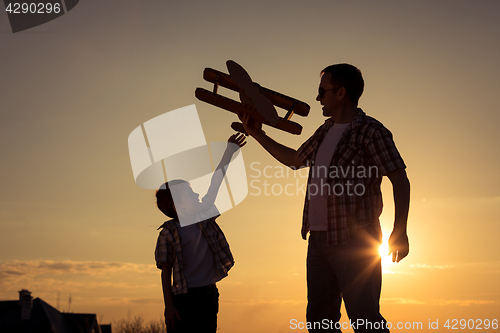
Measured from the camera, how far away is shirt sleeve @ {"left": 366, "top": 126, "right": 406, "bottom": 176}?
299 cm

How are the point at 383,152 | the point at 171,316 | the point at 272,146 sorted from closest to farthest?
the point at 383,152
the point at 171,316
the point at 272,146

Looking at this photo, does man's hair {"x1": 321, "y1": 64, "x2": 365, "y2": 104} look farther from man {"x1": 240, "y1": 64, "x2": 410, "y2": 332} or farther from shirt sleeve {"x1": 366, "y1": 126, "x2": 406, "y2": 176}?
shirt sleeve {"x1": 366, "y1": 126, "x2": 406, "y2": 176}

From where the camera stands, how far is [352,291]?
2912 mm

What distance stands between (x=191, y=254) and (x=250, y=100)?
4.59ft

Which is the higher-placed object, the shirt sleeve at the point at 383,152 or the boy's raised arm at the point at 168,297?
the shirt sleeve at the point at 383,152

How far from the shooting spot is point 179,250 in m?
3.70

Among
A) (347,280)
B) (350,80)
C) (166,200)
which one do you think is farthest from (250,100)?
(347,280)

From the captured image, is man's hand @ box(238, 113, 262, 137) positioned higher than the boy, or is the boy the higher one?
man's hand @ box(238, 113, 262, 137)

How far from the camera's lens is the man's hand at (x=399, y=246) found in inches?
113

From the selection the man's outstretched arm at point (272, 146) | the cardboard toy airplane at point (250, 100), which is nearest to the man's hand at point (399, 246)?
the man's outstretched arm at point (272, 146)

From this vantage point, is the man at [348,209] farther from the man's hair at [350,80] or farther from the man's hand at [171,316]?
the man's hand at [171,316]

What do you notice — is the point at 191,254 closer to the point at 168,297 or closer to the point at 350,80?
the point at 168,297

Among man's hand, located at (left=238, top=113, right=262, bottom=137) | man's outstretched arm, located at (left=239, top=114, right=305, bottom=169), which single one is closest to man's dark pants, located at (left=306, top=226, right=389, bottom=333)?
man's outstretched arm, located at (left=239, top=114, right=305, bottom=169)

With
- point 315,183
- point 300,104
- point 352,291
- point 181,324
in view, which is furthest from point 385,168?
point 181,324
